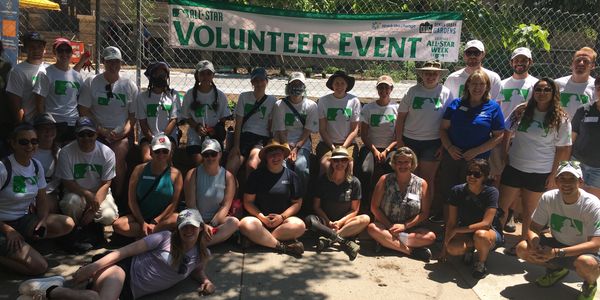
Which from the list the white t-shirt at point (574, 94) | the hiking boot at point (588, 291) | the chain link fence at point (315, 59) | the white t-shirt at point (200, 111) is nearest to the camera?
the hiking boot at point (588, 291)

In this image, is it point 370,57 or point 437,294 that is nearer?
point 437,294

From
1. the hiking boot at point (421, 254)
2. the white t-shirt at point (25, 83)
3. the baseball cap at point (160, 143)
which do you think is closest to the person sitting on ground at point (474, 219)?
the hiking boot at point (421, 254)

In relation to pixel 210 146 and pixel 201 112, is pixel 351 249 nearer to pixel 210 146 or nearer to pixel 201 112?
pixel 210 146

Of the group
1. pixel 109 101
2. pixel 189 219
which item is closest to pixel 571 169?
pixel 189 219

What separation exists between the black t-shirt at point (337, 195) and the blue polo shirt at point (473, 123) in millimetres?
1141

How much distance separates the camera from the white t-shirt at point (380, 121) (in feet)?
18.7

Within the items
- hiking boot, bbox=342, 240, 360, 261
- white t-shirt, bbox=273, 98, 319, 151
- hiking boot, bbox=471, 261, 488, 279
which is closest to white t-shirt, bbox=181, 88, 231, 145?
white t-shirt, bbox=273, 98, 319, 151

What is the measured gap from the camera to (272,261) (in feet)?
15.3

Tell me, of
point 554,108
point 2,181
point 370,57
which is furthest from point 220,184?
point 554,108

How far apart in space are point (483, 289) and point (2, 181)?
13.6ft

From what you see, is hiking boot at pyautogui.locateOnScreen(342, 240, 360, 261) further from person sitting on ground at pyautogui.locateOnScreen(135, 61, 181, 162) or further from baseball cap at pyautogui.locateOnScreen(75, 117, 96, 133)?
baseball cap at pyautogui.locateOnScreen(75, 117, 96, 133)

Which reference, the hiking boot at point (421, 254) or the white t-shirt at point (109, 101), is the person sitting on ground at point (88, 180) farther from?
the hiking boot at point (421, 254)

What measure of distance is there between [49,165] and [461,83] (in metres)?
4.42

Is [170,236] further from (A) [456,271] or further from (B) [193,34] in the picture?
(B) [193,34]
